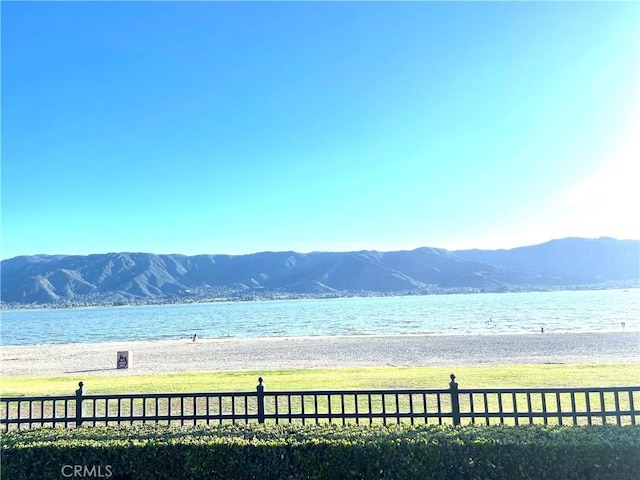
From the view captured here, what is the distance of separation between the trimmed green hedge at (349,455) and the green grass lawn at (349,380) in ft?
30.1

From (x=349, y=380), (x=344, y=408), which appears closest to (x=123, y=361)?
(x=349, y=380)

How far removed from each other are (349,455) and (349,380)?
37.1 ft

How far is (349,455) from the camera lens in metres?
5.51

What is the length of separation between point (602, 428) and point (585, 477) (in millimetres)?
758

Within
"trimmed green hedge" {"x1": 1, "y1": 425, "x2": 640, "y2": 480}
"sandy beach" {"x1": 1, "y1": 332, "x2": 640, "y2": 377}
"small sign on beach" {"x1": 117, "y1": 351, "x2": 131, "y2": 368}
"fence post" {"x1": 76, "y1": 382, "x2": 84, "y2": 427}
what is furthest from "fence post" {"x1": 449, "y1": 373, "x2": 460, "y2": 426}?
"small sign on beach" {"x1": 117, "y1": 351, "x2": 131, "y2": 368}

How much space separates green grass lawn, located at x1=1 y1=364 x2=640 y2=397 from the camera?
15.2 meters

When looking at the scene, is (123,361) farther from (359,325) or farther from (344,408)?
(359,325)

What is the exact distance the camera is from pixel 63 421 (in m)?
7.66

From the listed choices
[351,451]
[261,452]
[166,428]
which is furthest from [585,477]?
[166,428]

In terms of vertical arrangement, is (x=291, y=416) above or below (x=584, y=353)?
above

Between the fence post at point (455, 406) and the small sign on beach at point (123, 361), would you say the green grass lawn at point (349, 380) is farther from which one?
the fence post at point (455, 406)

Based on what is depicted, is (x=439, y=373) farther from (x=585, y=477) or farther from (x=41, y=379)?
(x=41, y=379)

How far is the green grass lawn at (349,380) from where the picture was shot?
1520 centimetres

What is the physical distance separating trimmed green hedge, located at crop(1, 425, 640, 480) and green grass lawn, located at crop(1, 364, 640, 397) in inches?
361
